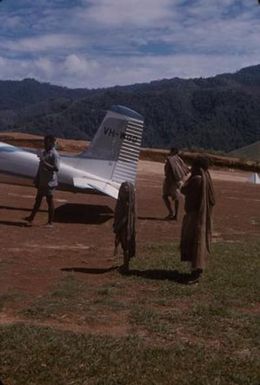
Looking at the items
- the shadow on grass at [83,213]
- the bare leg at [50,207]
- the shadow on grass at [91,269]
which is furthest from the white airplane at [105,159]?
the shadow on grass at [91,269]

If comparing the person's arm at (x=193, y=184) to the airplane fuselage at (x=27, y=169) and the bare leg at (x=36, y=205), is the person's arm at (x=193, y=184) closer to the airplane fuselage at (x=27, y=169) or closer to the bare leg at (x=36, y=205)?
the bare leg at (x=36, y=205)

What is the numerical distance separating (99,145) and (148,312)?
8.19m

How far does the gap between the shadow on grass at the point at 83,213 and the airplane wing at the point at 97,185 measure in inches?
23.1

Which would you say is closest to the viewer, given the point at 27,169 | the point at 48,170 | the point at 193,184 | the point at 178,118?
the point at 193,184

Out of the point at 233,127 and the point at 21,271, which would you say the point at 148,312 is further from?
the point at 233,127

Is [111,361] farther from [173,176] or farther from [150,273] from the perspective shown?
[173,176]

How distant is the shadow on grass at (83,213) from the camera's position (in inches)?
533

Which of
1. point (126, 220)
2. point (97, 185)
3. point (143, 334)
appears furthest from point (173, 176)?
point (143, 334)

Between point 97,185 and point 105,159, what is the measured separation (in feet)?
2.59

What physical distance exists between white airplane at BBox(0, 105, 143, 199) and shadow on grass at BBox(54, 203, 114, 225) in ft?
1.75

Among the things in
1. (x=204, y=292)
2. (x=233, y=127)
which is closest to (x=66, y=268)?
(x=204, y=292)

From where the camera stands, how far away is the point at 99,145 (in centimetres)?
1473

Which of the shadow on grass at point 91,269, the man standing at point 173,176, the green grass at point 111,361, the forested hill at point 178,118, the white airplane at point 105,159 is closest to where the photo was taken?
the green grass at point 111,361

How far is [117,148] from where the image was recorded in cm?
1452
